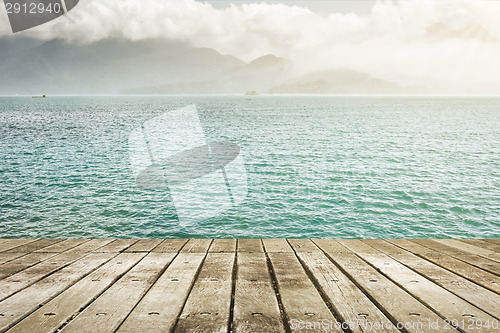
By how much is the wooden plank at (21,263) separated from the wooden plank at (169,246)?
1.42 m

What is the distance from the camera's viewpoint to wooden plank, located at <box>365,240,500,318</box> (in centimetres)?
304

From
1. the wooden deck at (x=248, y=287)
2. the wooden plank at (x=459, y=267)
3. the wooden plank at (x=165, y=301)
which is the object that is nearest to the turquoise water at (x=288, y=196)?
the wooden plank at (x=459, y=267)

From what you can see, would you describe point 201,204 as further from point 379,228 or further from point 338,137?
point 338,137

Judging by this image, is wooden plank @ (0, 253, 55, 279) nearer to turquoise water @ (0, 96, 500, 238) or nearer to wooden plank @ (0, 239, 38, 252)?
wooden plank @ (0, 239, 38, 252)

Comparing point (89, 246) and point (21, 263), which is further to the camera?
point (89, 246)

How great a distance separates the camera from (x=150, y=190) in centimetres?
2098

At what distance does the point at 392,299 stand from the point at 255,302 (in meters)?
1.28

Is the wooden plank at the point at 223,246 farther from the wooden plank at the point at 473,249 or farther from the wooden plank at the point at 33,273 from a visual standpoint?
the wooden plank at the point at 473,249

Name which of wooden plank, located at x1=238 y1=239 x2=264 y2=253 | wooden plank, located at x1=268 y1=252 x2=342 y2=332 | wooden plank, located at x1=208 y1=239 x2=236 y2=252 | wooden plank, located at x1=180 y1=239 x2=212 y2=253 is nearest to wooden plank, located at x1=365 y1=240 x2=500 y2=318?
wooden plank, located at x1=268 y1=252 x2=342 y2=332

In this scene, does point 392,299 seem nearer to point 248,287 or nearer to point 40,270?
point 248,287

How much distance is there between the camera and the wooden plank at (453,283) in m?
3.04

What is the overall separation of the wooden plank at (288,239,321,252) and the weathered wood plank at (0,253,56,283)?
11.1ft

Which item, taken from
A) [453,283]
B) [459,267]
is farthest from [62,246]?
[459,267]

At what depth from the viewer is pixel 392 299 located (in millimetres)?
3105
